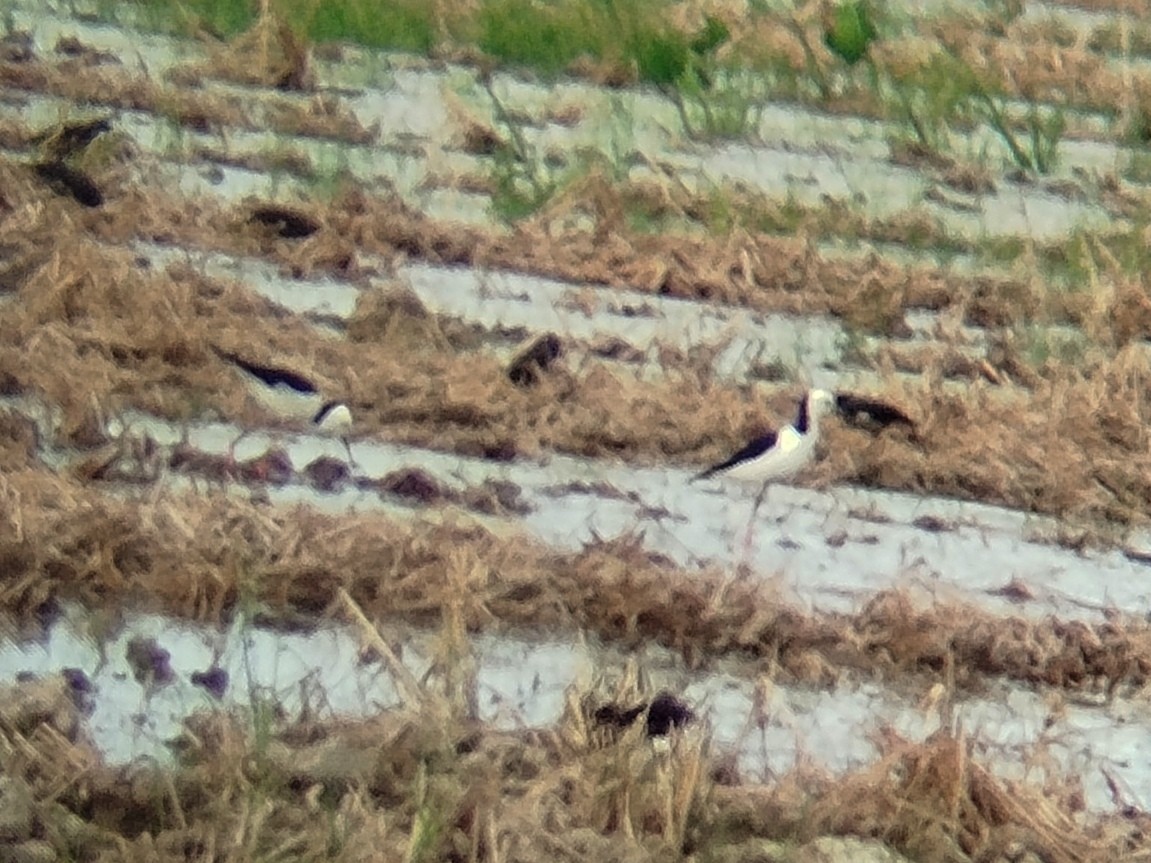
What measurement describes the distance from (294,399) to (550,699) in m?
0.82

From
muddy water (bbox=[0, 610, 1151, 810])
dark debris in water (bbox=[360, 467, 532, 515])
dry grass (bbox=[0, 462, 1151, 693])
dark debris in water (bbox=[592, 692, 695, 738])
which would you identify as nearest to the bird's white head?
dark debris in water (bbox=[360, 467, 532, 515])

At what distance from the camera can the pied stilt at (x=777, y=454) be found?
279 centimetres

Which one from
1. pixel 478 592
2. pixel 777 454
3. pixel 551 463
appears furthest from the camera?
pixel 551 463

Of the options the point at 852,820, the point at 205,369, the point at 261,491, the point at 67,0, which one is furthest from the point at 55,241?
the point at 852,820

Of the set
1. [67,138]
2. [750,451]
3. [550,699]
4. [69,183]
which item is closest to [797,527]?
[750,451]

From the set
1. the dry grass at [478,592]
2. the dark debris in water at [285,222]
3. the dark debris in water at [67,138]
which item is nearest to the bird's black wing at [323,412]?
the dry grass at [478,592]

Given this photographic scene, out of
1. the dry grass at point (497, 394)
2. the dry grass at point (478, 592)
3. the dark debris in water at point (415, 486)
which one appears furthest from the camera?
the dry grass at point (497, 394)

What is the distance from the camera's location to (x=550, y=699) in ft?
7.97

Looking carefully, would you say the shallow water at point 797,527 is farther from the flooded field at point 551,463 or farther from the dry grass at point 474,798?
the dry grass at point 474,798

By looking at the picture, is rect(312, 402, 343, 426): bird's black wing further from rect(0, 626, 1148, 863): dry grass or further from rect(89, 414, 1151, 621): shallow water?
rect(0, 626, 1148, 863): dry grass

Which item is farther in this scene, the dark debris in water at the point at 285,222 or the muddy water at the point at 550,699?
the dark debris in water at the point at 285,222

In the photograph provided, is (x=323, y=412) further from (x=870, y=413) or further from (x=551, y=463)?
(x=870, y=413)

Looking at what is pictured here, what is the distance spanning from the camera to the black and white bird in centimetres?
296

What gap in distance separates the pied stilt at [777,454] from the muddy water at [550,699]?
0.40 meters
